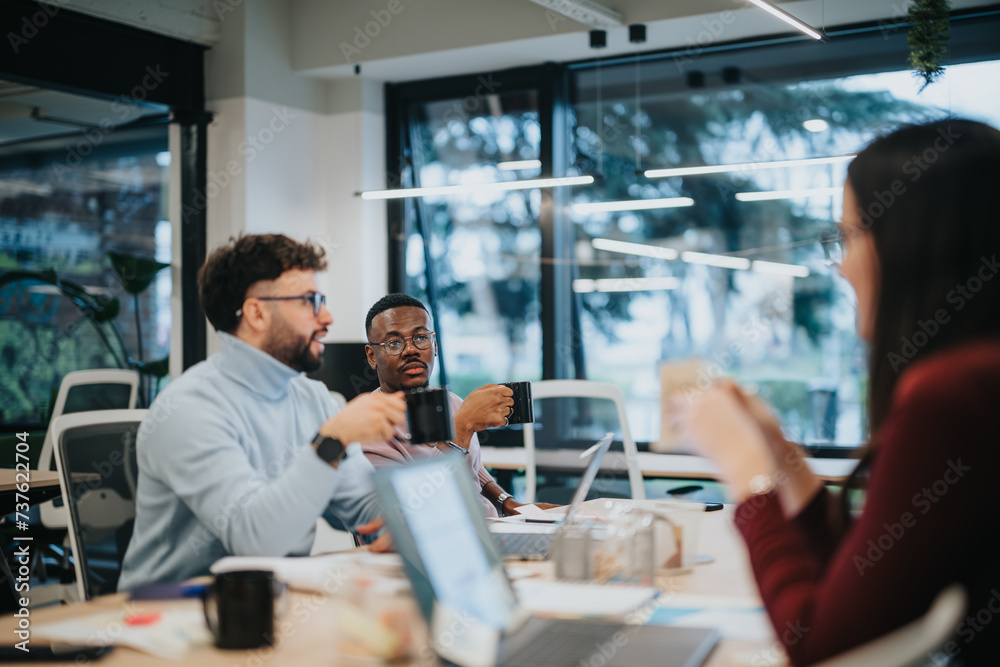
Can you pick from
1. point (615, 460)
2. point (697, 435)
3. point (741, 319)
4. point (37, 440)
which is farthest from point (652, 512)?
point (37, 440)

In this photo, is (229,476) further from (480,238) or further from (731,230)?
(480,238)

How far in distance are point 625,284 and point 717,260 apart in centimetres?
51

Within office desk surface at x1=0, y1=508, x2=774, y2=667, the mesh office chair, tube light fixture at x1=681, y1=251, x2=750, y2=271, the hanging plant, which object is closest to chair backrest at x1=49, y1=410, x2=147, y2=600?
office desk surface at x1=0, y1=508, x2=774, y2=667

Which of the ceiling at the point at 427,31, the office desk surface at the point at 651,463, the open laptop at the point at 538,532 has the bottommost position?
the office desk surface at the point at 651,463

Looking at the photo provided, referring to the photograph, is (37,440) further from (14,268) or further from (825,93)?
(825,93)

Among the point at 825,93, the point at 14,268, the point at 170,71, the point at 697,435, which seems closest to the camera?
the point at 697,435

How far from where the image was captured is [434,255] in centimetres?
560

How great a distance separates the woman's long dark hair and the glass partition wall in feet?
10.3

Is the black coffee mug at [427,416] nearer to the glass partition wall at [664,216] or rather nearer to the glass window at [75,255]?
the glass partition wall at [664,216]

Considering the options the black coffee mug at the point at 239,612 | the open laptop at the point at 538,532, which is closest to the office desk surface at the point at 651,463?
the open laptop at the point at 538,532

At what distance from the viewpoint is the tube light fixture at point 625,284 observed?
A: 493 centimetres

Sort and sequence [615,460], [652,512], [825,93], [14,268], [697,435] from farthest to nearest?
1. [14,268]
2. [825,93]
3. [615,460]
4. [652,512]
5. [697,435]

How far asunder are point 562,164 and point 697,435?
3.99 m

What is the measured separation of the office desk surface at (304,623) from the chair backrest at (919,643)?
29 centimetres
